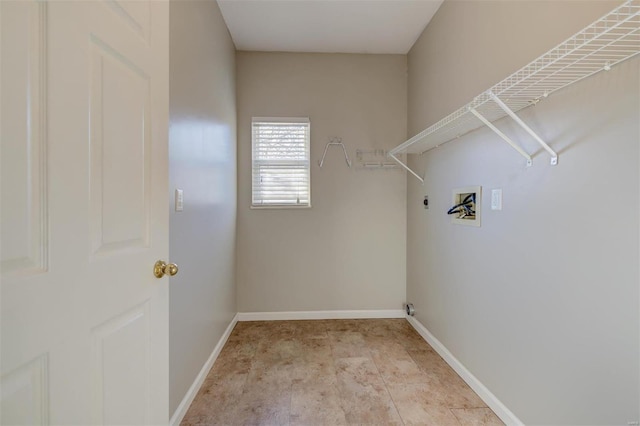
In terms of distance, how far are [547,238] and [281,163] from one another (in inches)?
93.4

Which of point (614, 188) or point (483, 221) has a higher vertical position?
point (614, 188)

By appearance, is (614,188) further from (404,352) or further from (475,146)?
(404,352)

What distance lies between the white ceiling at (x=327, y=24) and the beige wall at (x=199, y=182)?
247 millimetres

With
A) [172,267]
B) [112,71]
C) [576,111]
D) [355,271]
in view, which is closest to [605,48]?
[576,111]

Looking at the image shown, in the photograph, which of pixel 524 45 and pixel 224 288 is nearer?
pixel 524 45

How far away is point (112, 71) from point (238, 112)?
2364 millimetres

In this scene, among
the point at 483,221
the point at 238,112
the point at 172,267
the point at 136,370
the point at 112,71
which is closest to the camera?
the point at 112,71

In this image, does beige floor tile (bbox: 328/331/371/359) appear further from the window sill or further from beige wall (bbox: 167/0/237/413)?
the window sill

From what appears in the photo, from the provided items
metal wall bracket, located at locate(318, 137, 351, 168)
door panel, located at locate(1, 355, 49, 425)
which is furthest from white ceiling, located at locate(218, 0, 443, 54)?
door panel, located at locate(1, 355, 49, 425)

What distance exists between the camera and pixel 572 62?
1050 mm

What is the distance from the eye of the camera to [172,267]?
101cm

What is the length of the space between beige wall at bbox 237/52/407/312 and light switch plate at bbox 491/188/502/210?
1449mm

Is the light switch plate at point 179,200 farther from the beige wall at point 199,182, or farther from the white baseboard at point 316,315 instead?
the white baseboard at point 316,315

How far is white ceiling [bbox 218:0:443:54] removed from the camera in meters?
2.36
